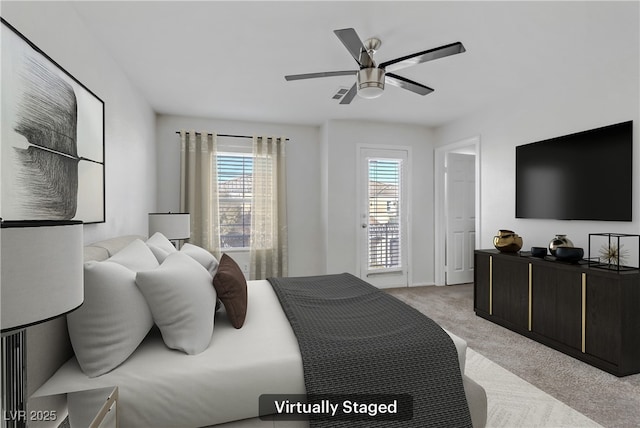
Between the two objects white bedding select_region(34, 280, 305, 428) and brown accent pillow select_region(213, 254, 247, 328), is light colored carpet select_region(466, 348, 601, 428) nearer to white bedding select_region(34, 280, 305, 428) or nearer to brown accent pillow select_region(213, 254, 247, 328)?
white bedding select_region(34, 280, 305, 428)

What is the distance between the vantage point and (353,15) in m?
2.14

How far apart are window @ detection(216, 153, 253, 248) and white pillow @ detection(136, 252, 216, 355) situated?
3.19 metres

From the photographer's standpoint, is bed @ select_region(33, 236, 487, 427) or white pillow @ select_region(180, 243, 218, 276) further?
white pillow @ select_region(180, 243, 218, 276)

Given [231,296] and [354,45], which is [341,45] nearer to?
[354,45]

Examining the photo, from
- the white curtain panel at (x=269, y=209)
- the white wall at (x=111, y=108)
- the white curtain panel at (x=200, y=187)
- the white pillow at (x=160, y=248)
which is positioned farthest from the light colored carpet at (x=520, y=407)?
the white curtain panel at (x=200, y=187)

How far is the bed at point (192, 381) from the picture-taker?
120cm

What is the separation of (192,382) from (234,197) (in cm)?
359

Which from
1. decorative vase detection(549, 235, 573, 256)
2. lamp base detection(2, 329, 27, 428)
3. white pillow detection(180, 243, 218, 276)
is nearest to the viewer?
lamp base detection(2, 329, 27, 428)

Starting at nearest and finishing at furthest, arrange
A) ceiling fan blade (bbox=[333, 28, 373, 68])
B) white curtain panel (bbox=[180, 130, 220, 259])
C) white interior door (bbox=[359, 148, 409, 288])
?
ceiling fan blade (bbox=[333, 28, 373, 68]) < white curtain panel (bbox=[180, 130, 220, 259]) < white interior door (bbox=[359, 148, 409, 288])

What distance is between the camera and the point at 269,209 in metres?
4.69

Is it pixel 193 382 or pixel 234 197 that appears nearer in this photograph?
pixel 193 382

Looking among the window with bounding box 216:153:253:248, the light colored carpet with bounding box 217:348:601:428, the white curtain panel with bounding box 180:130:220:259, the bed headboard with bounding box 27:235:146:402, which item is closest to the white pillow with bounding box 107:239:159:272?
the bed headboard with bounding box 27:235:146:402

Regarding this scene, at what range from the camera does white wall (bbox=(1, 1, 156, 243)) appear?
5.40 feet

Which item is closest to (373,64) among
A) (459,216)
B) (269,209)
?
(269,209)
